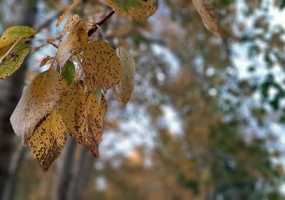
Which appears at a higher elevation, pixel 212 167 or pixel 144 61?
pixel 144 61

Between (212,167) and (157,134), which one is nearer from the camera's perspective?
(212,167)

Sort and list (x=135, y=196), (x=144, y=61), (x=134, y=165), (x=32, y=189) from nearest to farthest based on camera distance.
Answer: (x=144, y=61) → (x=32, y=189) → (x=134, y=165) → (x=135, y=196)

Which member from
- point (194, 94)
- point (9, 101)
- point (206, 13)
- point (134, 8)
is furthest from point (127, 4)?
point (194, 94)

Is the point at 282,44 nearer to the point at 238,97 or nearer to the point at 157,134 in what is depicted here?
the point at 238,97

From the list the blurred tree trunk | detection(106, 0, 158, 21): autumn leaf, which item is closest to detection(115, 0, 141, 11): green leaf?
detection(106, 0, 158, 21): autumn leaf

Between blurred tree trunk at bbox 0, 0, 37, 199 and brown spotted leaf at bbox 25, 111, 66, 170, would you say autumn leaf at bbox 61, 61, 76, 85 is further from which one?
blurred tree trunk at bbox 0, 0, 37, 199

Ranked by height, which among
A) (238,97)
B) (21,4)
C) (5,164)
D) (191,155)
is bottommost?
(191,155)

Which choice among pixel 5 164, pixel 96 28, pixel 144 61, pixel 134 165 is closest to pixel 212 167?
pixel 144 61

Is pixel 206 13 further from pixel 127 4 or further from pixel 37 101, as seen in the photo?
pixel 37 101

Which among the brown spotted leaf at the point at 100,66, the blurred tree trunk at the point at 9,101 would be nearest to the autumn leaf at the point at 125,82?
the brown spotted leaf at the point at 100,66
